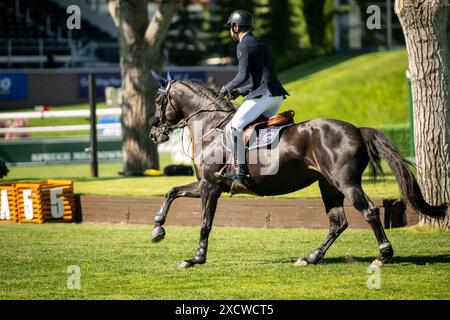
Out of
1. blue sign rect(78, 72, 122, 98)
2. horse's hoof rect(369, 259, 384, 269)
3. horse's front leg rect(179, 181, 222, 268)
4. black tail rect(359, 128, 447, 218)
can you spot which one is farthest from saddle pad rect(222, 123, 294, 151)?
blue sign rect(78, 72, 122, 98)

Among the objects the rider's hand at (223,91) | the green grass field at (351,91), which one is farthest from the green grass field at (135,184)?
the green grass field at (351,91)

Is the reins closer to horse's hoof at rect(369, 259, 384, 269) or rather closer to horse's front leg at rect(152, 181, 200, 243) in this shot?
horse's front leg at rect(152, 181, 200, 243)

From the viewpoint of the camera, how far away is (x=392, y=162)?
10.8 meters

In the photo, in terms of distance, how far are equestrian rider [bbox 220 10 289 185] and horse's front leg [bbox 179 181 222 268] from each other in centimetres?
25

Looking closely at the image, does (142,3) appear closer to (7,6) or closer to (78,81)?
(78,81)

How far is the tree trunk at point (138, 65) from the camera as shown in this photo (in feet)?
68.4

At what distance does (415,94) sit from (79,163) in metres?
15.2

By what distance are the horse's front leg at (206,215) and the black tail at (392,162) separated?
196 centimetres

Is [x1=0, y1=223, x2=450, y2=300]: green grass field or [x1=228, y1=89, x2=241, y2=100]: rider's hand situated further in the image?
[x1=228, y1=89, x2=241, y2=100]: rider's hand

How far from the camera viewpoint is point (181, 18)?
48.1 metres

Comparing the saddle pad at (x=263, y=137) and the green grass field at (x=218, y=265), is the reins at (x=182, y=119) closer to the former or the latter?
the saddle pad at (x=263, y=137)

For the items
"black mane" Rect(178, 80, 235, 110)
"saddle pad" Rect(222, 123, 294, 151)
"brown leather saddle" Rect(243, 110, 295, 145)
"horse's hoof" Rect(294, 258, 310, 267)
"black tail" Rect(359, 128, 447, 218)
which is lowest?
"horse's hoof" Rect(294, 258, 310, 267)

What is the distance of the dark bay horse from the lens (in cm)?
1065
